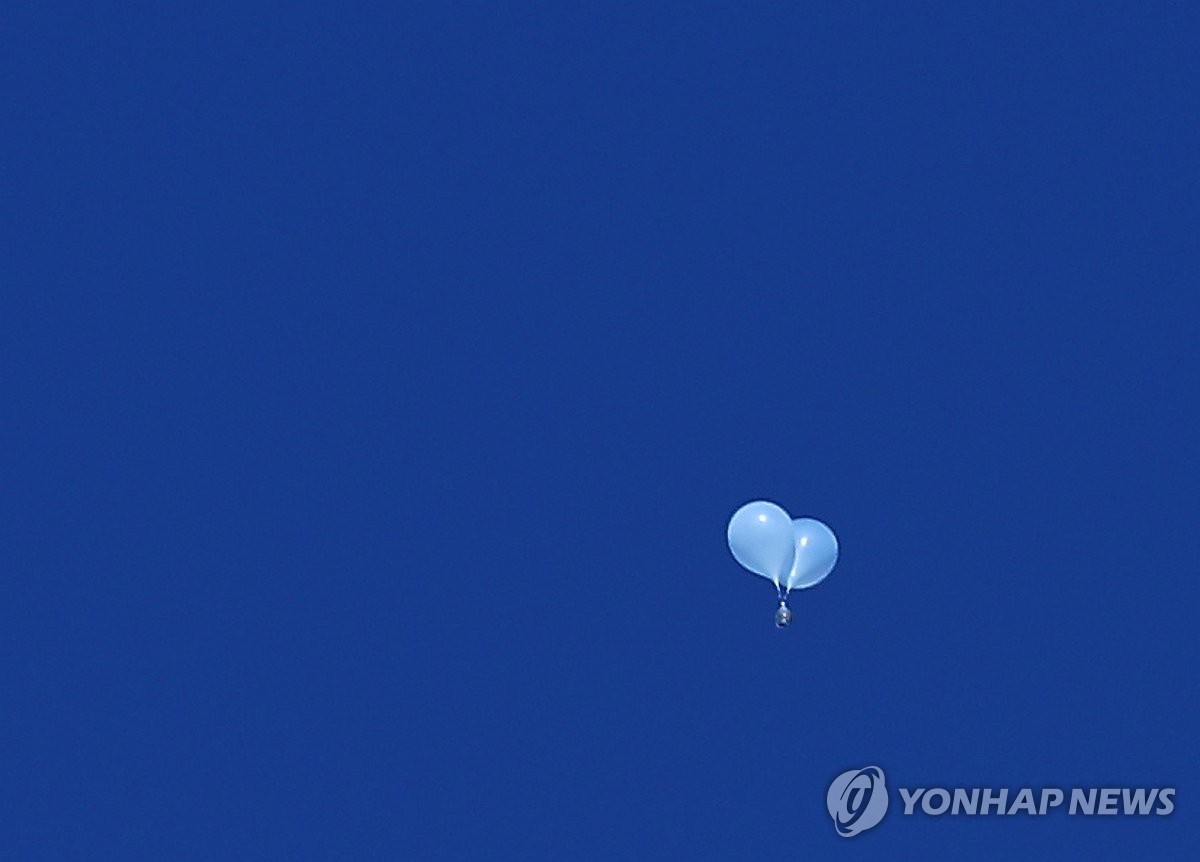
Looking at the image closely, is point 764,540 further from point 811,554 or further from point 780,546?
point 811,554

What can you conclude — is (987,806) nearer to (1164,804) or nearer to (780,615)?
(1164,804)

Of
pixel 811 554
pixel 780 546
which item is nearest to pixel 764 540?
pixel 780 546

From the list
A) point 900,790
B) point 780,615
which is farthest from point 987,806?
point 780,615

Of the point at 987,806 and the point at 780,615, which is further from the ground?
the point at 780,615
